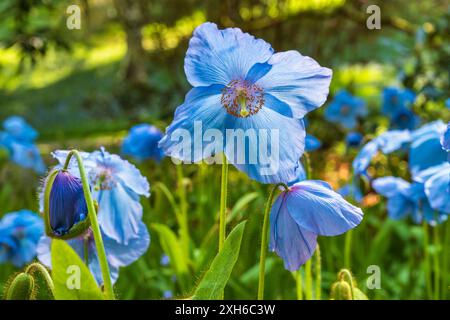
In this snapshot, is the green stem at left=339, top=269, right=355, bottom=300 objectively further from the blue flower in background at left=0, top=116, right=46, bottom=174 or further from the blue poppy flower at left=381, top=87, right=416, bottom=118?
the blue flower in background at left=0, top=116, right=46, bottom=174

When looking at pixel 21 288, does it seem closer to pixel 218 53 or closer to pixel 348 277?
pixel 218 53

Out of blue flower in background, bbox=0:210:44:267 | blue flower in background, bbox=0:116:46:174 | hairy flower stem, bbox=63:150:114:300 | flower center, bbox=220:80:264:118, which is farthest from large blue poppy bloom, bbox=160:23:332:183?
blue flower in background, bbox=0:116:46:174

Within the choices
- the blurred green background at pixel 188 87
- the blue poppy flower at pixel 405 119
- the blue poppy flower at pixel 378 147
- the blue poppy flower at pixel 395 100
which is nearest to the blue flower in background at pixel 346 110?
the blurred green background at pixel 188 87

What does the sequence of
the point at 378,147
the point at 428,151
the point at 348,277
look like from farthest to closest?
the point at 378,147, the point at 428,151, the point at 348,277

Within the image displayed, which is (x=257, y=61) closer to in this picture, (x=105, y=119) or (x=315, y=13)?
(x=315, y=13)

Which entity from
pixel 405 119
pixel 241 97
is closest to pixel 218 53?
pixel 241 97
